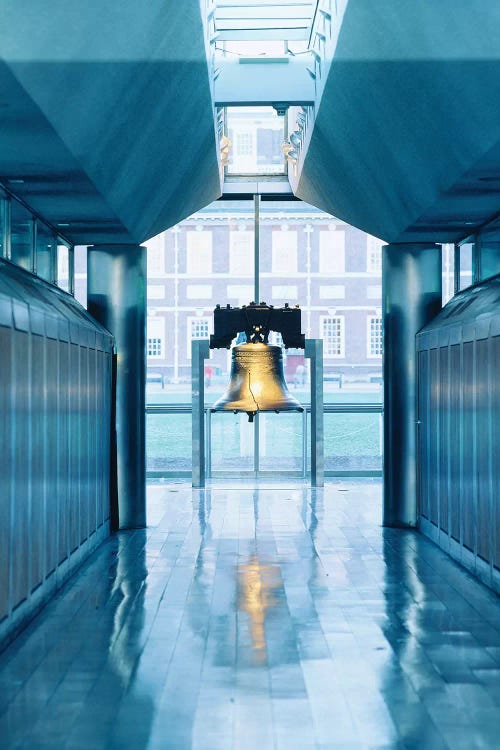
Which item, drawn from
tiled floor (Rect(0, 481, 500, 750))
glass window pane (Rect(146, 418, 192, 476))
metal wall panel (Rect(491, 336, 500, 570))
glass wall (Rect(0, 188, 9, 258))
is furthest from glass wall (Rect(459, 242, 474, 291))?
glass window pane (Rect(146, 418, 192, 476))

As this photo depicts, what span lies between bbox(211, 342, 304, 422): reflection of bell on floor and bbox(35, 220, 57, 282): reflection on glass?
6.32 ft

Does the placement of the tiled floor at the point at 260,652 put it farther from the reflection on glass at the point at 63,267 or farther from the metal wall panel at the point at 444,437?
the reflection on glass at the point at 63,267

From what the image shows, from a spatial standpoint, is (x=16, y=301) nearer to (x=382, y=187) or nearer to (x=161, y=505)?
(x=382, y=187)

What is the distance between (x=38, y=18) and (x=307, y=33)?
4949 millimetres

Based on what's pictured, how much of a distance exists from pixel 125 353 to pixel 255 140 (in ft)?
12.0

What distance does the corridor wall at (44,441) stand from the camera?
254 inches

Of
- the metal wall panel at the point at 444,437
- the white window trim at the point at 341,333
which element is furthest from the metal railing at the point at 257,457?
the metal wall panel at the point at 444,437

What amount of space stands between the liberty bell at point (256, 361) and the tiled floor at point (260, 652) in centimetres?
142

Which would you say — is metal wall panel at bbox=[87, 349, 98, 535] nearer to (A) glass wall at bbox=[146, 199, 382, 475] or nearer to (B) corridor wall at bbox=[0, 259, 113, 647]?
(B) corridor wall at bbox=[0, 259, 113, 647]

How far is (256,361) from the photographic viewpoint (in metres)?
9.71

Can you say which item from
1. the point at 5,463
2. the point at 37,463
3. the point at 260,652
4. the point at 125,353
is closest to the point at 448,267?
the point at 125,353

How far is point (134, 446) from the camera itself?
11.4 meters

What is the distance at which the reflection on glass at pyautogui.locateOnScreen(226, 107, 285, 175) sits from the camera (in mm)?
12953

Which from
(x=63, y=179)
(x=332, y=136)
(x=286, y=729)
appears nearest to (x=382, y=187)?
(x=332, y=136)
